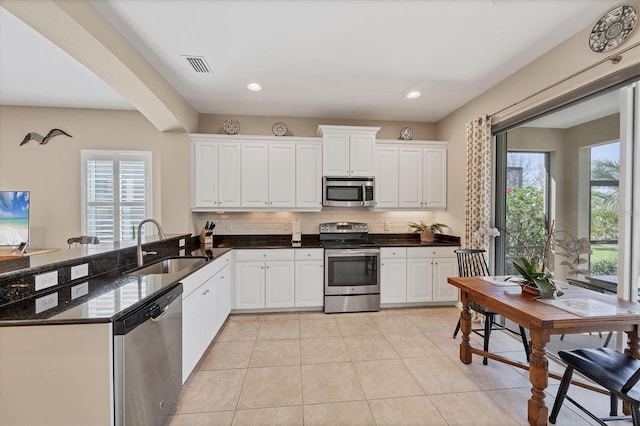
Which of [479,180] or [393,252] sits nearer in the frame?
[479,180]

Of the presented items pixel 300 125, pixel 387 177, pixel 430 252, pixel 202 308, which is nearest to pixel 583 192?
pixel 430 252

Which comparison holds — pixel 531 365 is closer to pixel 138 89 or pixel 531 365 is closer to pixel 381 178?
pixel 381 178

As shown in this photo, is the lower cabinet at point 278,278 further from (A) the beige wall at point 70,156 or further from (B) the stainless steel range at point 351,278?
(A) the beige wall at point 70,156

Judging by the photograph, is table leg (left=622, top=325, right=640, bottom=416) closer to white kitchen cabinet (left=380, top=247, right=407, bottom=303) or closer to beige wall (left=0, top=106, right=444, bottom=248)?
white kitchen cabinet (left=380, top=247, right=407, bottom=303)

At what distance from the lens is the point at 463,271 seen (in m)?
3.03

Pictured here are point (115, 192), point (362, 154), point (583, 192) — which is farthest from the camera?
point (115, 192)

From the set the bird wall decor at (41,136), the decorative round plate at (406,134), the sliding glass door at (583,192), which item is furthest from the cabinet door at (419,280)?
the bird wall decor at (41,136)

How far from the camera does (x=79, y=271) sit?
181 cm

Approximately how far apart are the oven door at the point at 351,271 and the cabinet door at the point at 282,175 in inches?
38.0

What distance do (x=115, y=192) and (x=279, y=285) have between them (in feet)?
9.76

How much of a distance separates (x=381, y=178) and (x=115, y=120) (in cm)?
415

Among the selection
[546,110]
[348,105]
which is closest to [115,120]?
[348,105]

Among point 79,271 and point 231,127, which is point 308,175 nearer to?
point 231,127

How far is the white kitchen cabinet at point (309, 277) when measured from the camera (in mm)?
3693
